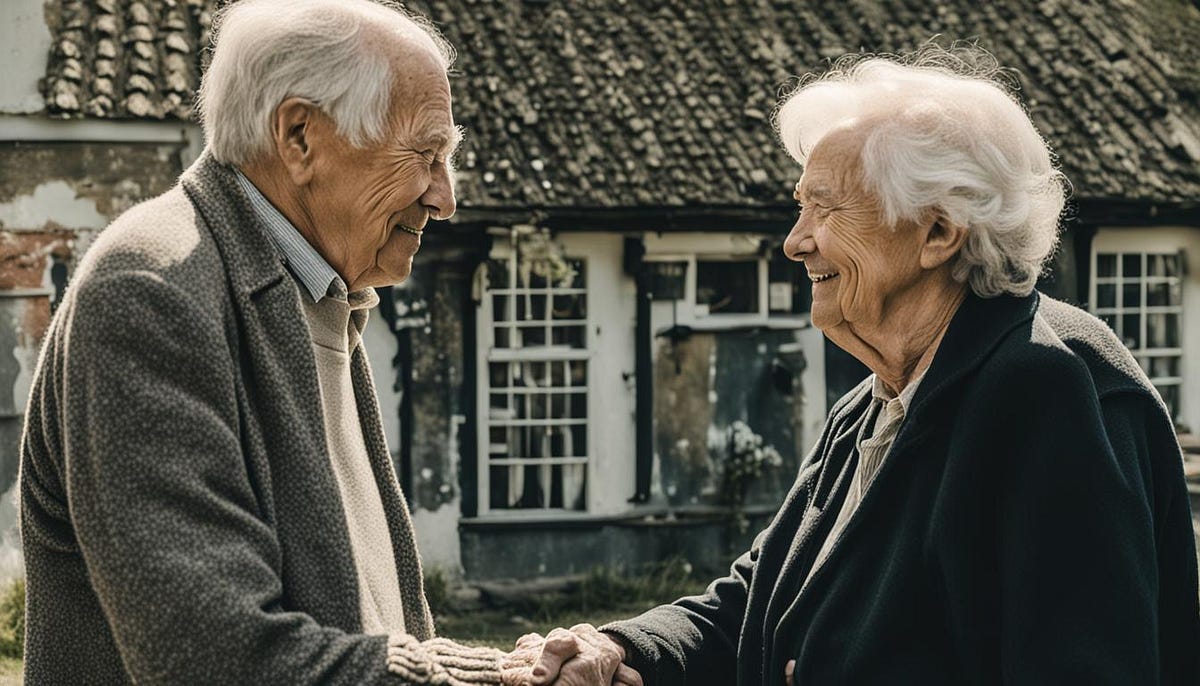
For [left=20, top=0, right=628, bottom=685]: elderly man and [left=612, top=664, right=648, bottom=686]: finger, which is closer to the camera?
[left=20, top=0, right=628, bottom=685]: elderly man

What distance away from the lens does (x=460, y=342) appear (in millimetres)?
11219

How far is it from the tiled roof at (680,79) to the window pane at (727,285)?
743 mm

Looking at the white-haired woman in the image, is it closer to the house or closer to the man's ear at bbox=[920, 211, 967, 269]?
the man's ear at bbox=[920, 211, 967, 269]

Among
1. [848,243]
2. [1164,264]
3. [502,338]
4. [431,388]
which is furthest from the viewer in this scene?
[1164,264]

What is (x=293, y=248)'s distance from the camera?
2.50 meters

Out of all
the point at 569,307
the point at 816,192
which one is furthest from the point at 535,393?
the point at 816,192

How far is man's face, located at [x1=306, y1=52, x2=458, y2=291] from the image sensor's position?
8.32ft

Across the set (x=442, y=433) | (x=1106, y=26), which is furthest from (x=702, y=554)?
(x=1106, y=26)

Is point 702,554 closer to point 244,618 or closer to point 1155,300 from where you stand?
point 1155,300

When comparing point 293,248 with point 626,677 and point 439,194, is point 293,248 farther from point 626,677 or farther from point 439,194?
point 626,677

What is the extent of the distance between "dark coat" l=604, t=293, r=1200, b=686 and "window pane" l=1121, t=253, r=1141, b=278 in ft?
36.9

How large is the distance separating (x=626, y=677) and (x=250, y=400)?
122 centimetres

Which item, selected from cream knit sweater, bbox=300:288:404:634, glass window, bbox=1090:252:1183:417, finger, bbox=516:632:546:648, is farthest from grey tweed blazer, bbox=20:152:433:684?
glass window, bbox=1090:252:1183:417

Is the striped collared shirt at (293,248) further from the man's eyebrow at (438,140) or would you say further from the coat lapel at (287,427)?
the man's eyebrow at (438,140)
